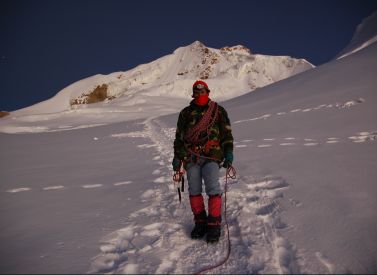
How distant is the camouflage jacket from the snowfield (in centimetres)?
95

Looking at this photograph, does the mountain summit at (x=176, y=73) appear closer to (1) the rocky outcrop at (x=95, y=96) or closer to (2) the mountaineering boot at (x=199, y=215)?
(1) the rocky outcrop at (x=95, y=96)

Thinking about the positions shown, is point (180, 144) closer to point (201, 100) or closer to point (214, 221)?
point (201, 100)

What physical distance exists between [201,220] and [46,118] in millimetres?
29190

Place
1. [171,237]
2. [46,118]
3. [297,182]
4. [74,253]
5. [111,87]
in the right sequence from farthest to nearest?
[111,87], [46,118], [297,182], [171,237], [74,253]

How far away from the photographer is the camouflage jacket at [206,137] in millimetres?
3929

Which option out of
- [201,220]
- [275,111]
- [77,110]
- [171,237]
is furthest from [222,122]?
[77,110]

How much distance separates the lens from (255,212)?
4.34 m

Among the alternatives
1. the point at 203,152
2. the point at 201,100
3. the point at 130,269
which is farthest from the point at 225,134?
the point at 130,269

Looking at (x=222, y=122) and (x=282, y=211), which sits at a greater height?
(x=222, y=122)

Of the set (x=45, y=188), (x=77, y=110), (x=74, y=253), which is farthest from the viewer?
(x=77, y=110)

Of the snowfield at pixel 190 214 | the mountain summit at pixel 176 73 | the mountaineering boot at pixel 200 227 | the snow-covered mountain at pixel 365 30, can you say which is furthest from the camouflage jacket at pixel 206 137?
the mountain summit at pixel 176 73

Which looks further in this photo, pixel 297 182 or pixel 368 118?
pixel 368 118

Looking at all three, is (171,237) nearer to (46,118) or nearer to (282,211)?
(282,211)

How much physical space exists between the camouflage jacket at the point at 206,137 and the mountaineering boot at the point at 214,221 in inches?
19.3
